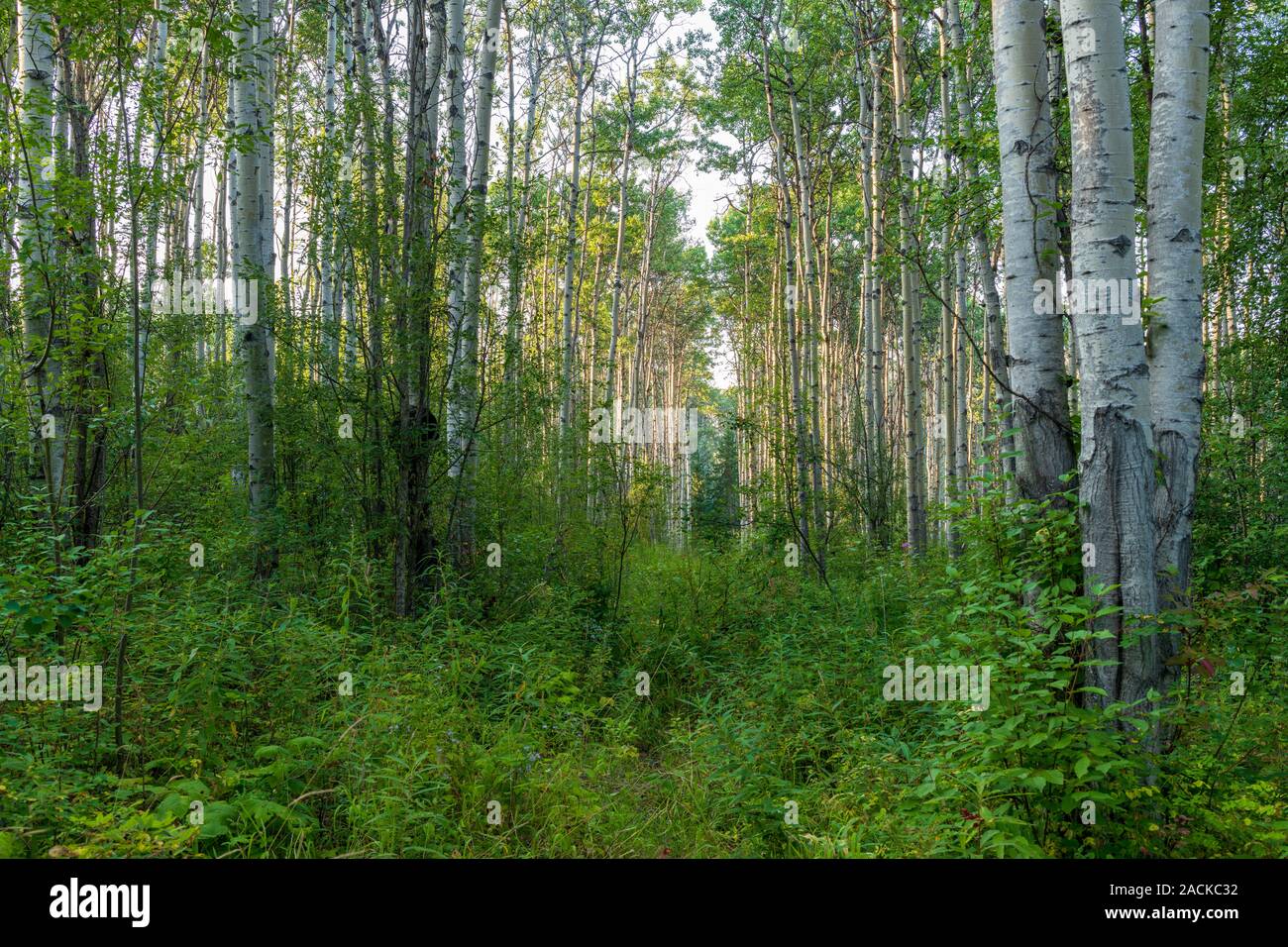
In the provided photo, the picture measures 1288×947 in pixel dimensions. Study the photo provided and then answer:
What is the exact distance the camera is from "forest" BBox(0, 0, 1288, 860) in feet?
8.94

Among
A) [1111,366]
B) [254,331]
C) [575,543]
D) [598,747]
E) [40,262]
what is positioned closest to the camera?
[1111,366]

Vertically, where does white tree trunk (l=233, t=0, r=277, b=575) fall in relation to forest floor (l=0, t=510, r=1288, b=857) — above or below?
above

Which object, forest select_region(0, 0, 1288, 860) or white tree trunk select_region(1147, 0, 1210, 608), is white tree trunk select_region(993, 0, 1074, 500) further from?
white tree trunk select_region(1147, 0, 1210, 608)

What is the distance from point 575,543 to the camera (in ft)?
24.6

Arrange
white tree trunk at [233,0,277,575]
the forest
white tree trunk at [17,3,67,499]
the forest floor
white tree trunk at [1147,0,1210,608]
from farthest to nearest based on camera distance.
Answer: white tree trunk at [233,0,277,575]
white tree trunk at [17,3,67,499]
white tree trunk at [1147,0,1210,608]
the forest
the forest floor

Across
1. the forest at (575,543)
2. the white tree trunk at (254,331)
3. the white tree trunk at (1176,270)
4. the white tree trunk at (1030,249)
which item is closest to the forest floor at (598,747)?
the forest at (575,543)

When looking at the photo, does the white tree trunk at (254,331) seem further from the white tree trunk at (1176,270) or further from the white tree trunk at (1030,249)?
the white tree trunk at (1176,270)

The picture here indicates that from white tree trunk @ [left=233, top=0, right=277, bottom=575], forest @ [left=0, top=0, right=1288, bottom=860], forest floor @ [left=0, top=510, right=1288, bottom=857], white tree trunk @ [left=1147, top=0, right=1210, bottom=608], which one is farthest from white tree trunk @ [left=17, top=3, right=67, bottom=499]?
white tree trunk @ [left=1147, top=0, right=1210, bottom=608]

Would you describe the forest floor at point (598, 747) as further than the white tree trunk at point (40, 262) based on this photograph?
No

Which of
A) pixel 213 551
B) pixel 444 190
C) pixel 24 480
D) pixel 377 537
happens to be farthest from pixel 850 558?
pixel 24 480

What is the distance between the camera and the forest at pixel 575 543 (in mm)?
2725

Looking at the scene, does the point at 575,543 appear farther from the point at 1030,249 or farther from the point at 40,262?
the point at 1030,249

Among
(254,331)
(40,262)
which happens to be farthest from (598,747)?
(254,331)

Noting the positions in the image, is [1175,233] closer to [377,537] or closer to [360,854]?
[360,854]
